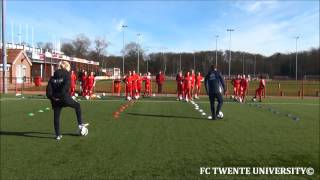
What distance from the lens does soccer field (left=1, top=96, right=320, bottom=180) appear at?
7547 millimetres

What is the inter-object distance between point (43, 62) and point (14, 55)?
16.7m

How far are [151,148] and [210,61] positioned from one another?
→ 5135 inches

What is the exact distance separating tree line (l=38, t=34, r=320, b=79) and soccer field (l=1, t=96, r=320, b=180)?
345 ft

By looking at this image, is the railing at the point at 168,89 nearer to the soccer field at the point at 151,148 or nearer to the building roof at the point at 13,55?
the building roof at the point at 13,55

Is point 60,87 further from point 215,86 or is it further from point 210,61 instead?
point 210,61

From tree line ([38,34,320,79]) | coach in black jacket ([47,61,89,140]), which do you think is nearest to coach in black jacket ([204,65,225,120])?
coach in black jacket ([47,61,89,140])

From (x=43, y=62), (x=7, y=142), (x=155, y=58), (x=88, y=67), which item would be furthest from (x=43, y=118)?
(x=155, y=58)

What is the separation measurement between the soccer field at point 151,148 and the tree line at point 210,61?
10526 centimetres

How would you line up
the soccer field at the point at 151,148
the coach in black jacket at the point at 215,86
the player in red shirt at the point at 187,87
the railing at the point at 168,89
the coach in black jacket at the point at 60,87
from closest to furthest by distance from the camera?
the soccer field at the point at 151,148 < the coach in black jacket at the point at 60,87 < the coach in black jacket at the point at 215,86 < the player in red shirt at the point at 187,87 < the railing at the point at 168,89

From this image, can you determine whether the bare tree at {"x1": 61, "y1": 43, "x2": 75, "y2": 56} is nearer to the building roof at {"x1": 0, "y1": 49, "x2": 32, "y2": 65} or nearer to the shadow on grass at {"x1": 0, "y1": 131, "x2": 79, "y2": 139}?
the building roof at {"x1": 0, "y1": 49, "x2": 32, "y2": 65}

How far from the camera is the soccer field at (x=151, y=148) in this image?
7547mm

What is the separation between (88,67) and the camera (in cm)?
11481

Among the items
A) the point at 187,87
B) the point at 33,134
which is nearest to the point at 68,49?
the point at 187,87

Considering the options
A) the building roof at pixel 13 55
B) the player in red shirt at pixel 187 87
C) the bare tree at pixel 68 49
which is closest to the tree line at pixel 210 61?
the bare tree at pixel 68 49
